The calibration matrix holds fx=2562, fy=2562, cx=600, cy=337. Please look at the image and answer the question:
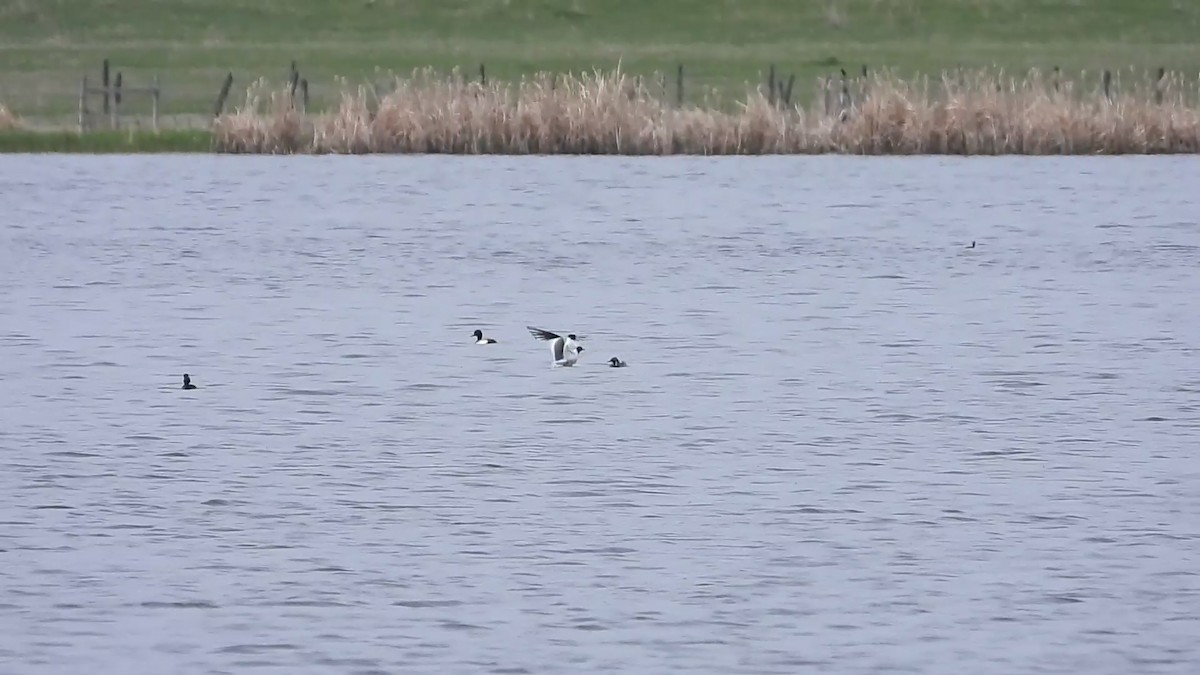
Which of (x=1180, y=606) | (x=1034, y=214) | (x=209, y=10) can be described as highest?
(x=209, y=10)

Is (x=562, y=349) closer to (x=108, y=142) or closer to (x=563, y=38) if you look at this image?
(x=108, y=142)

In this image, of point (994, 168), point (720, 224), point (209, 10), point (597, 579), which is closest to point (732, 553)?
point (597, 579)

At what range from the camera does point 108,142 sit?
44375 millimetres

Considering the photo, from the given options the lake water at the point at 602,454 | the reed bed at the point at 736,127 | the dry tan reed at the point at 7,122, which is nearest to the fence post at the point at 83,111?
the dry tan reed at the point at 7,122

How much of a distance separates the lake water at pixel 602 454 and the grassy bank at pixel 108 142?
41.9 ft

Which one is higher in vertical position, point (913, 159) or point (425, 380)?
point (913, 159)

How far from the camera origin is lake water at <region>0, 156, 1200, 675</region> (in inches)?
423

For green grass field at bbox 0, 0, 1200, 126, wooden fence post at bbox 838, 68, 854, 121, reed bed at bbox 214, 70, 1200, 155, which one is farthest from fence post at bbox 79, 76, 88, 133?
wooden fence post at bbox 838, 68, 854, 121

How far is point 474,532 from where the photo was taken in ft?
41.5

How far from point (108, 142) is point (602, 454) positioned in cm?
3089

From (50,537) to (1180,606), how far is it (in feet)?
17.7

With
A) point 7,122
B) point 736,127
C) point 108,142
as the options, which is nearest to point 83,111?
point 7,122

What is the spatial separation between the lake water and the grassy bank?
41.9 feet

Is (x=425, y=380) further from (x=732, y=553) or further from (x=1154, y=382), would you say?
(x=732, y=553)
